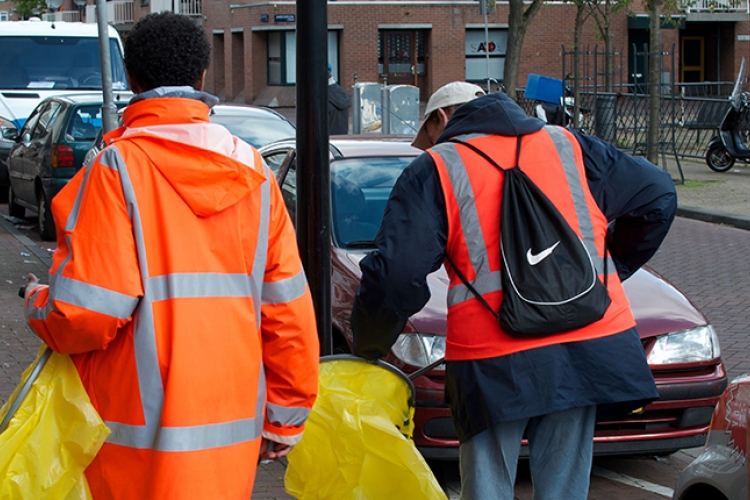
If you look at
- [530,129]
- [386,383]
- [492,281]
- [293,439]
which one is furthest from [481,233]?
[293,439]

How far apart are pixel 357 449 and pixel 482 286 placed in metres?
0.59

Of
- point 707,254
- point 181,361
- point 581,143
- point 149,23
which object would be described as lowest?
point 707,254

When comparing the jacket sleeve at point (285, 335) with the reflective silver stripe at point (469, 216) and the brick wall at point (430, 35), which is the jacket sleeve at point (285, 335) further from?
the brick wall at point (430, 35)

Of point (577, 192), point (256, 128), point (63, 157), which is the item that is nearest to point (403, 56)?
point (63, 157)

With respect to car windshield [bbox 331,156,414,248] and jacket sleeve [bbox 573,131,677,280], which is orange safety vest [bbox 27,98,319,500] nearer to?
jacket sleeve [bbox 573,131,677,280]

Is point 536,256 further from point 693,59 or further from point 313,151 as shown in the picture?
point 693,59

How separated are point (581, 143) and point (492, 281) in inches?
21.5

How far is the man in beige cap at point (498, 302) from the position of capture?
114 inches

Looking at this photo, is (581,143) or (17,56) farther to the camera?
(17,56)

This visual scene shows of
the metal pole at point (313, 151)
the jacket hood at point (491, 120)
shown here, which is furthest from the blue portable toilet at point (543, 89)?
the jacket hood at point (491, 120)

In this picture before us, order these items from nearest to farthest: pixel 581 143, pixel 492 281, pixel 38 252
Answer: pixel 492 281 < pixel 581 143 < pixel 38 252

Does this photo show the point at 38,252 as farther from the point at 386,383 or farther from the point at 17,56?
the point at 386,383

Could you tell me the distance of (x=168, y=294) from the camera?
2338mm

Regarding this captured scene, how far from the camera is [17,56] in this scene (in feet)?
52.3
